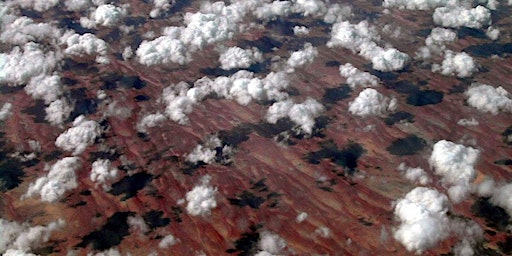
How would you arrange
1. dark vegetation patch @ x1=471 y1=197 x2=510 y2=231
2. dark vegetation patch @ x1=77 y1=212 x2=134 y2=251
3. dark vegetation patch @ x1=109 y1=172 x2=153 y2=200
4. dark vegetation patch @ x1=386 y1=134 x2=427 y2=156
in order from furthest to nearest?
dark vegetation patch @ x1=386 y1=134 x2=427 y2=156 → dark vegetation patch @ x1=109 y1=172 x2=153 y2=200 → dark vegetation patch @ x1=471 y1=197 x2=510 y2=231 → dark vegetation patch @ x1=77 y1=212 x2=134 y2=251

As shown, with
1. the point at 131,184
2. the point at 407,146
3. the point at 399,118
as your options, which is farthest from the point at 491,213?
the point at 131,184

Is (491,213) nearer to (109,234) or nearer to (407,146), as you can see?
(407,146)

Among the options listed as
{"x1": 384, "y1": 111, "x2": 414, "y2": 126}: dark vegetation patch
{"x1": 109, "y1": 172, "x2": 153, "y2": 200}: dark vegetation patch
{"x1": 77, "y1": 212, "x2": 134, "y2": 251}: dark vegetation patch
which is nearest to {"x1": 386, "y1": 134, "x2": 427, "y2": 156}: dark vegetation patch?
{"x1": 384, "y1": 111, "x2": 414, "y2": 126}: dark vegetation patch

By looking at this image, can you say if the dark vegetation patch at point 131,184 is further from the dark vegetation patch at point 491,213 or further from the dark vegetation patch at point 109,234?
the dark vegetation patch at point 491,213

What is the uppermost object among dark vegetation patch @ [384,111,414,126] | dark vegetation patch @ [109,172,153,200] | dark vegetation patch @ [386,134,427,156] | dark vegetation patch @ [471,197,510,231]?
dark vegetation patch @ [109,172,153,200]

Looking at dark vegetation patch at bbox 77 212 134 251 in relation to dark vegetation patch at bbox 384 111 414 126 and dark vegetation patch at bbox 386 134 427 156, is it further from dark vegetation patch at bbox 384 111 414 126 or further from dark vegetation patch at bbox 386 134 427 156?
dark vegetation patch at bbox 384 111 414 126

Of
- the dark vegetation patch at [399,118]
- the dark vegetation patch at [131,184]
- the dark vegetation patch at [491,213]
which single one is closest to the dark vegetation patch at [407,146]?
the dark vegetation patch at [399,118]

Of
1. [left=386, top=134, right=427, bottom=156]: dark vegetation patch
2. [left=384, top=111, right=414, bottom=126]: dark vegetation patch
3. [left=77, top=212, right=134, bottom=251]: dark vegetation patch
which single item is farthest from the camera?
[left=384, top=111, right=414, bottom=126]: dark vegetation patch

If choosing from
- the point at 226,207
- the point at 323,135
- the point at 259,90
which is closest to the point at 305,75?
the point at 259,90

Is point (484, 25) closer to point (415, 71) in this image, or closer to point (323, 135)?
point (415, 71)
